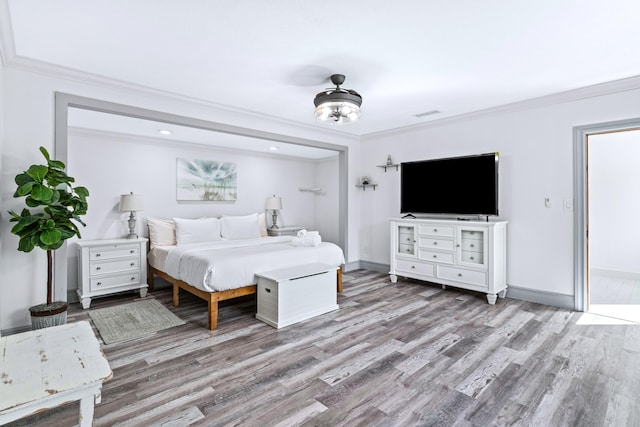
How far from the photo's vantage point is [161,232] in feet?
15.6

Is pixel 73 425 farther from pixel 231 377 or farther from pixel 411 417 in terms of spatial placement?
pixel 411 417

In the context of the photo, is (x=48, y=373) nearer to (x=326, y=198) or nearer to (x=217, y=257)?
(x=217, y=257)

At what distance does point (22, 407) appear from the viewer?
107 centimetres

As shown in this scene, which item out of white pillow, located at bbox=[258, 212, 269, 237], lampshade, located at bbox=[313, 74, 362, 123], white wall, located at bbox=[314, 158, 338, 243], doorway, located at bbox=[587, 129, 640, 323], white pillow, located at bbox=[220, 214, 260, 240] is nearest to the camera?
lampshade, located at bbox=[313, 74, 362, 123]

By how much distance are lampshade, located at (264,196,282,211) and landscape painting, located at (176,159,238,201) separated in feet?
2.01

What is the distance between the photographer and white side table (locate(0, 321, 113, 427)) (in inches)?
43.3

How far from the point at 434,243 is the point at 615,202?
321 cm

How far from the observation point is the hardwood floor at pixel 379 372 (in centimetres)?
186

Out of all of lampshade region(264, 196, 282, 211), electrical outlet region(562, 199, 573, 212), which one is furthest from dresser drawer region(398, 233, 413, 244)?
lampshade region(264, 196, 282, 211)

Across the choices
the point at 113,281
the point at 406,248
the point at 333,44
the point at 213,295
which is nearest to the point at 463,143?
the point at 406,248

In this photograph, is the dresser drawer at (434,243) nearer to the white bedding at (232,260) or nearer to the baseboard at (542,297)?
the baseboard at (542,297)

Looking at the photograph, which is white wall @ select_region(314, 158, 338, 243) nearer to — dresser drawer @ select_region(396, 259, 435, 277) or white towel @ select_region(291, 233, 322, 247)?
dresser drawer @ select_region(396, 259, 435, 277)

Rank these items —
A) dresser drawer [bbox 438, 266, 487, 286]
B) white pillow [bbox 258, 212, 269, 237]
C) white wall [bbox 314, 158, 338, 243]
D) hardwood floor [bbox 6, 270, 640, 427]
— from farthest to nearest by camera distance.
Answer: white wall [bbox 314, 158, 338, 243]
white pillow [bbox 258, 212, 269, 237]
dresser drawer [bbox 438, 266, 487, 286]
hardwood floor [bbox 6, 270, 640, 427]

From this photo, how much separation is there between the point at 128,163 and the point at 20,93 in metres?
2.09
